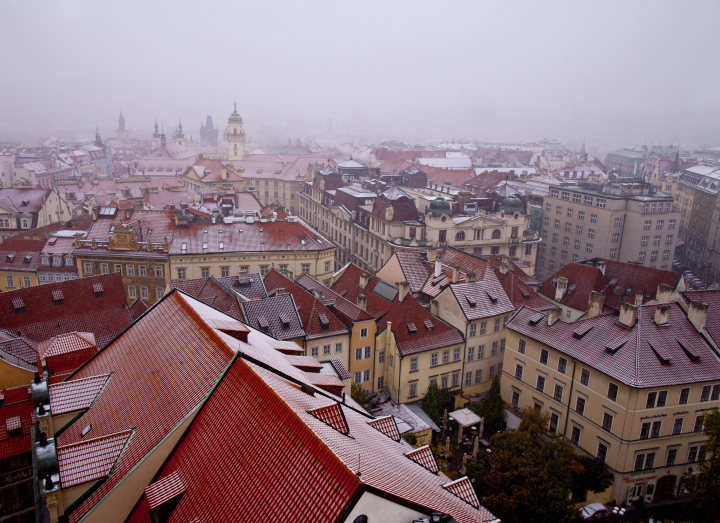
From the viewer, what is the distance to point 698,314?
131 ft

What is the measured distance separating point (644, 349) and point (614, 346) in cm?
191

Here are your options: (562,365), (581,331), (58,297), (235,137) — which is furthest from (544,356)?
(235,137)

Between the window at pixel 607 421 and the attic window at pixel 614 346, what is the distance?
4.43m

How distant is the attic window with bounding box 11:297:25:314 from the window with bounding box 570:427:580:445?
43.2 metres

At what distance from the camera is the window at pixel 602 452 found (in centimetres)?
3872

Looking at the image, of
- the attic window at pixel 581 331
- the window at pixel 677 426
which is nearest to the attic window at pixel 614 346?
the attic window at pixel 581 331

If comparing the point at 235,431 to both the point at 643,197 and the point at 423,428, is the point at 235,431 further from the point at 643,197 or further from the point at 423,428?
the point at 643,197

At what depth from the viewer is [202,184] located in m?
126

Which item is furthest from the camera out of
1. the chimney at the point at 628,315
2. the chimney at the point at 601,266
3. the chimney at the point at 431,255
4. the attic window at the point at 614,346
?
the chimney at the point at 431,255

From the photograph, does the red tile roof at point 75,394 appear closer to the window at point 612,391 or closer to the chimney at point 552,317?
the window at point 612,391

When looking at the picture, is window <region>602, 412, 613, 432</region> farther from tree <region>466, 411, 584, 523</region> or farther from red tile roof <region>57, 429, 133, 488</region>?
red tile roof <region>57, 429, 133, 488</region>

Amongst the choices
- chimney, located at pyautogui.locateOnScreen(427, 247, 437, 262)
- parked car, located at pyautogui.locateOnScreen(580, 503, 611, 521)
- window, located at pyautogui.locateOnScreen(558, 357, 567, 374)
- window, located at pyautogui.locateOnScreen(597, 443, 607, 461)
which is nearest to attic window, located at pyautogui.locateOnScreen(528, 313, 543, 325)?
window, located at pyautogui.locateOnScreen(558, 357, 567, 374)

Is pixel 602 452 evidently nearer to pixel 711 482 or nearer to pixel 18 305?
pixel 711 482

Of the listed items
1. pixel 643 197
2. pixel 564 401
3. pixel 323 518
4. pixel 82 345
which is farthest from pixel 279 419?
pixel 643 197
